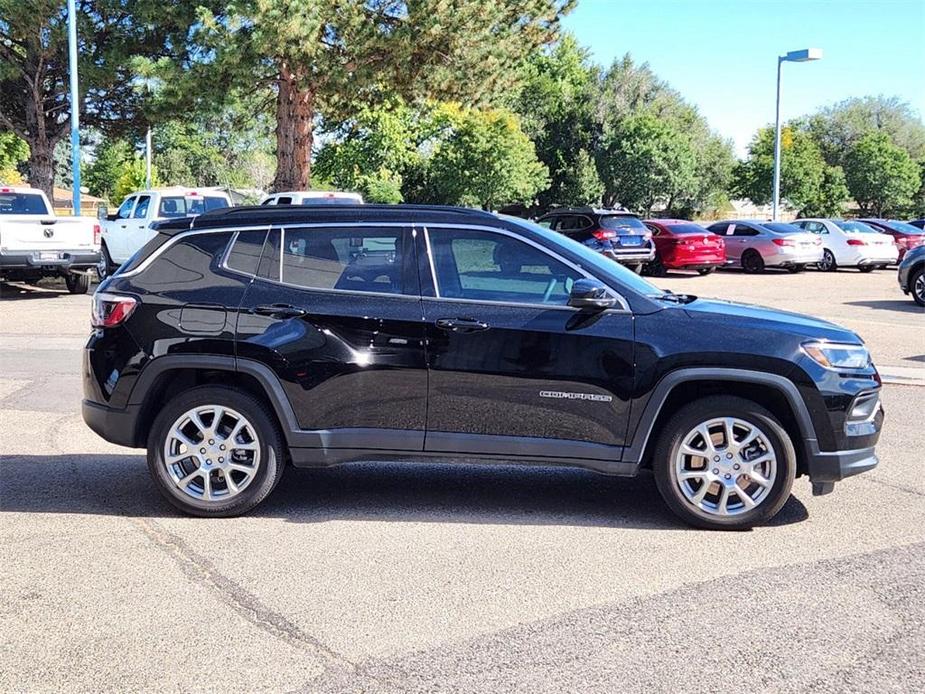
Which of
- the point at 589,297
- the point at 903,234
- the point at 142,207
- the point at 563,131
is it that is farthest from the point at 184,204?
the point at 563,131

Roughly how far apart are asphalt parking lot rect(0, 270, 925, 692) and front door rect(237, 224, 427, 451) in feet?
1.85

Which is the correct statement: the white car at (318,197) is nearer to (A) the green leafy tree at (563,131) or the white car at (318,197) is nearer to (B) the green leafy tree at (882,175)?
(A) the green leafy tree at (563,131)

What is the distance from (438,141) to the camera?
49.5 m

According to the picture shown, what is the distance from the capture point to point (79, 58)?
28.6m

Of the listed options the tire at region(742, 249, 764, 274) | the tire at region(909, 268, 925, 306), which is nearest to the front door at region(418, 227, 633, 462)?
the tire at region(909, 268, 925, 306)

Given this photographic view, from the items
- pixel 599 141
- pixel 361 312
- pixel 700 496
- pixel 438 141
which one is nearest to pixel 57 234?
pixel 361 312

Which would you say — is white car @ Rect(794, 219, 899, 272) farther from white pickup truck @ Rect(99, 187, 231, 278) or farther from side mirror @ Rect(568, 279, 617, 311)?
side mirror @ Rect(568, 279, 617, 311)

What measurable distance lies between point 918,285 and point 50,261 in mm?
15917

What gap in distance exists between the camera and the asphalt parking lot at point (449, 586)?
3.72 meters

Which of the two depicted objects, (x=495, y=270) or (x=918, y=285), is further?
(x=918, y=285)

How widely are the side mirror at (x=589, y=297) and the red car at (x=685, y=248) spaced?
20.3 meters

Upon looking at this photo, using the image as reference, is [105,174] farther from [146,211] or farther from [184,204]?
[184,204]

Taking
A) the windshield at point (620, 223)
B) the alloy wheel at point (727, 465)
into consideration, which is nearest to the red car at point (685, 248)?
the windshield at point (620, 223)

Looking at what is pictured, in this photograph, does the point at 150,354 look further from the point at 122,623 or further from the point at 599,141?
the point at 599,141
